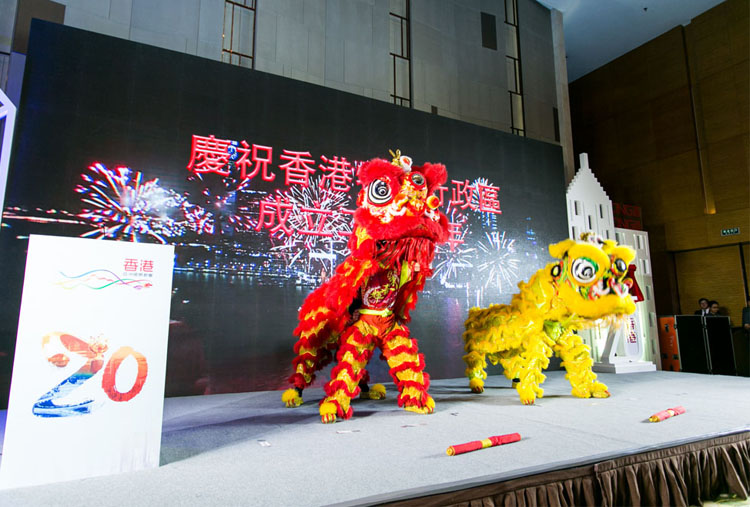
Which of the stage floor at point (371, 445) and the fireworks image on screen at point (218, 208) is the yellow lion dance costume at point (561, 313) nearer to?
the stage floor at point (371, 445)

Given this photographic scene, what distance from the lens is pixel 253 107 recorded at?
12.0ft

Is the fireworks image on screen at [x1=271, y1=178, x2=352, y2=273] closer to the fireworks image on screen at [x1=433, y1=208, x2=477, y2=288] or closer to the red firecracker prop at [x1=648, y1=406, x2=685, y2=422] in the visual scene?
the fireworks image on screen at [x1=433, y1=208, x2=477, y2=288]

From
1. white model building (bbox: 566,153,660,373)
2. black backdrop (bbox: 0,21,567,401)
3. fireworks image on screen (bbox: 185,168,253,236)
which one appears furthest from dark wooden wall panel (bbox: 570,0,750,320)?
fireworks image on screen (bbox: 185,168,253,236)

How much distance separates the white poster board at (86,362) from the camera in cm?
136

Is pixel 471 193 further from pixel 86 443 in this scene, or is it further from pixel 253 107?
pixel 86 443

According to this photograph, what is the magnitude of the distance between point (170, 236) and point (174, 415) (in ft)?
4.38

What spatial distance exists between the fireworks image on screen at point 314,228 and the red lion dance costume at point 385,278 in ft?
3.60

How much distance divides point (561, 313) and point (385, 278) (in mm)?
1235

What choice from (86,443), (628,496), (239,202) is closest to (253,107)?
(239,202)

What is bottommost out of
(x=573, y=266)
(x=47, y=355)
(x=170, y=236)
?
(x=47, y=355)

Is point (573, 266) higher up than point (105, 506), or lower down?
higher up

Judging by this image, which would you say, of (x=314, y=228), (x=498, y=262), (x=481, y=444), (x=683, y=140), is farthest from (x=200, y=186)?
(x=683, y=140)

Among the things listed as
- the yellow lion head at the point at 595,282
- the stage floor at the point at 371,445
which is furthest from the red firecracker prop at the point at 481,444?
the yellow lion head at the point at 595,282

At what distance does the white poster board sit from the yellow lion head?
2297 millimetres
